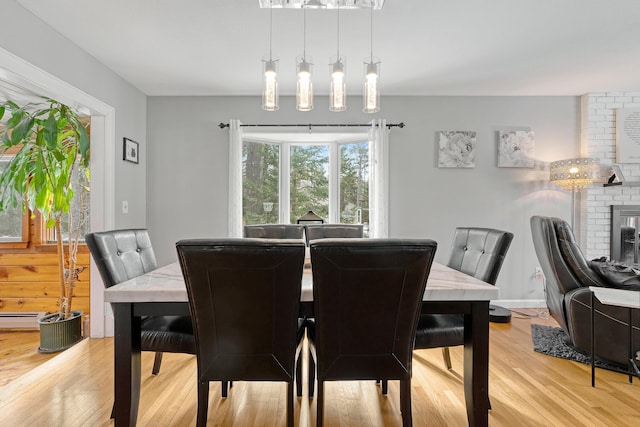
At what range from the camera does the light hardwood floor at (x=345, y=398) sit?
5.60 ft

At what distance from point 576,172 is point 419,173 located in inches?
59.0

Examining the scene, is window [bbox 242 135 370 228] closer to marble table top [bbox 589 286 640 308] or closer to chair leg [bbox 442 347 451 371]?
chair leg [bbox 442 347 451 371]

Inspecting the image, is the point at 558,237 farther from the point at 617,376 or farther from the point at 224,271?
the point at 224,271

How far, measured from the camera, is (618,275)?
2.17 metres

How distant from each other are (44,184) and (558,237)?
12.6ft

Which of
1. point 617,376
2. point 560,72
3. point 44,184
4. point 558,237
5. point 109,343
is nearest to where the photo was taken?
point 617,376

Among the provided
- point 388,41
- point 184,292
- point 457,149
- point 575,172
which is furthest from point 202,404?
point 575,172

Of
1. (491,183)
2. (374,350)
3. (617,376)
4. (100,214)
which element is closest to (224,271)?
(374,350)

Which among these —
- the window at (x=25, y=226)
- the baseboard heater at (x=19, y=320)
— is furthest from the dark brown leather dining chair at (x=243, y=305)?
the baseboard heater at (x=19, y=320)

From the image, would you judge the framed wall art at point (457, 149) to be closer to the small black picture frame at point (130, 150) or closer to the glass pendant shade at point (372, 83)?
the glass pendant shade at point (372, 83)

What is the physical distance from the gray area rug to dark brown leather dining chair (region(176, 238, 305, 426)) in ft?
7.29

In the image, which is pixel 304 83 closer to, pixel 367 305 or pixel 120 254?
pixel 367 305

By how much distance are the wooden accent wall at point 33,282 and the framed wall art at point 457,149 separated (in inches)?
151

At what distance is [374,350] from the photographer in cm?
132
